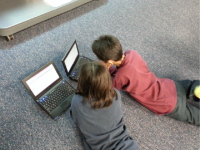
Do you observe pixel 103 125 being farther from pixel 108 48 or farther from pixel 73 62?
pixel 73 62

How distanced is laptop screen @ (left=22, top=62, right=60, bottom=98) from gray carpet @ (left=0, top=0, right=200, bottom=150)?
193 mm

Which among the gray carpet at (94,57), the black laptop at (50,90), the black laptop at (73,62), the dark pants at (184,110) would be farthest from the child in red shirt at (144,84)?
the black laptop at (50,90)

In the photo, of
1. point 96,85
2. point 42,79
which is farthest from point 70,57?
point 96,85

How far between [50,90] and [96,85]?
0.49m

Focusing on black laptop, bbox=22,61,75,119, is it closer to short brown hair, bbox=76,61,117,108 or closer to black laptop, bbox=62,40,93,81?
black laptop, bbox=62,40,93,81

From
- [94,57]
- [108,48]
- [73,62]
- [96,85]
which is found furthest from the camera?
[94,57]

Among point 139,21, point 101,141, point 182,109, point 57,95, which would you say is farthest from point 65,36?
point 182,109

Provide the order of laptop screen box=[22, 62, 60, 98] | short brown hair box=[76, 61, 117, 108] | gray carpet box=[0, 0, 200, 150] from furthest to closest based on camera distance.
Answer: gray carpet box=[0, 0, 200, 150], laptop screen box=[22, 62, 60, 98], short brown hair box=[76, 61, 117, 108]

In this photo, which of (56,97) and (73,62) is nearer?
(56,97)

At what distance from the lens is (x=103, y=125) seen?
0.77m

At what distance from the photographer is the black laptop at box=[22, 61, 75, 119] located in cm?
93

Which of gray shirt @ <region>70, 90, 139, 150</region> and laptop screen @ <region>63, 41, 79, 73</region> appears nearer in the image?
gray shirt @ <region>70, 90, 139, 150</region>

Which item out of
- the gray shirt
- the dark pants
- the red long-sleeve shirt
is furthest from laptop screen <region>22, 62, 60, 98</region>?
the dark pants

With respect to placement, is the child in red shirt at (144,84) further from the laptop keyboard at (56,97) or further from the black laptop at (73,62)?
the laptop keyboard at (56,97)
